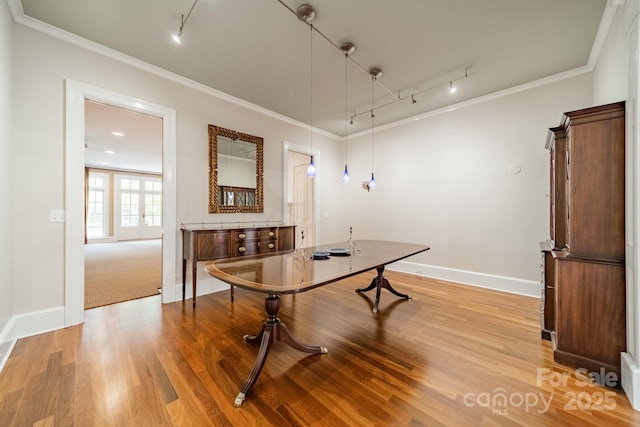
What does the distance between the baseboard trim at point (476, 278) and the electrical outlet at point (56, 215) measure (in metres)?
4.56

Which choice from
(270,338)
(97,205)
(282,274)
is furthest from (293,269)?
(97,205)

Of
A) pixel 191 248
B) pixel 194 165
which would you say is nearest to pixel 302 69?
pixel 194 165

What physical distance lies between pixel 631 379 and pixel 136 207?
12.1 m

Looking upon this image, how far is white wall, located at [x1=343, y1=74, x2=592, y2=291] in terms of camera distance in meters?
3.19

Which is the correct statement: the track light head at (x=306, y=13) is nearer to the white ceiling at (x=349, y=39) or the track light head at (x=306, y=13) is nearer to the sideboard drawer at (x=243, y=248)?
the white ceiling at (x=349, y=39)

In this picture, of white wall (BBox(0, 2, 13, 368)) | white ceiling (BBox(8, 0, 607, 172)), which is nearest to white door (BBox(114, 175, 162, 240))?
white wall (BBox(0, 2, 13, 368))

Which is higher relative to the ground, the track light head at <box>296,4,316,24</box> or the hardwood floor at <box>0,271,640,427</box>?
the track light head at <box>296,4,316,24</box>

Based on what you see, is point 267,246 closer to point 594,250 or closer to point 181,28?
point 181,28

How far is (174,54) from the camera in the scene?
264 cm

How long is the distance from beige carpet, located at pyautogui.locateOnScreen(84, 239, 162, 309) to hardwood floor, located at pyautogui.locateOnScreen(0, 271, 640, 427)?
65 centimetres

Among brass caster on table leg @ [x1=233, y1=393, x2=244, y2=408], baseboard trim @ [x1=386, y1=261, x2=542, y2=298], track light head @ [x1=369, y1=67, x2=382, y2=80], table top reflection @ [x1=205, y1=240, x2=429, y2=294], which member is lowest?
brass caster on table leg @ [x1=233, y1=393, x2=244, y2=408]

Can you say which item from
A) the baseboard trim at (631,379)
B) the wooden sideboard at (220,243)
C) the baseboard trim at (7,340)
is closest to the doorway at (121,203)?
the baseboard trim at (7,340)

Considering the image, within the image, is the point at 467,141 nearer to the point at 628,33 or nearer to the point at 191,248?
the point at 628,33

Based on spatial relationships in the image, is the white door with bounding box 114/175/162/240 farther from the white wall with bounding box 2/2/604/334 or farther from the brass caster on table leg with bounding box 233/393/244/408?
the brass caster on table leg with bounding box 233/393/244/408
